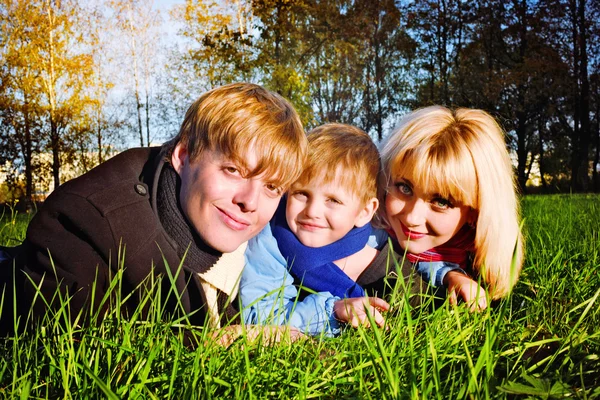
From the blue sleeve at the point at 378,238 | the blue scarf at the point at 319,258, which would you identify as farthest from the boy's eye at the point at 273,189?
the blue sleeve at the point at 378,238

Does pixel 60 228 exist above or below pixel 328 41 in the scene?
below

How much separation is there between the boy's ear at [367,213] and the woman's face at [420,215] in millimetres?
76

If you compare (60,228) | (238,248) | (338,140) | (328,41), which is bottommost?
(238,248)

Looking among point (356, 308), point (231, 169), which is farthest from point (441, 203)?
point (231, 169)

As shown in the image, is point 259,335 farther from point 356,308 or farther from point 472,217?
point 472,217

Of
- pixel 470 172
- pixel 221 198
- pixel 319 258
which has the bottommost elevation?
pixel 319 258

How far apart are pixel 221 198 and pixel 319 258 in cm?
68

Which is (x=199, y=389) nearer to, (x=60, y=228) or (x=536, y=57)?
(x=60, y=228)

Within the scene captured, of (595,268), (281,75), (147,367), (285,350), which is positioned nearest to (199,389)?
(147,367)

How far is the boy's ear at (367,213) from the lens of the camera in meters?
2.84

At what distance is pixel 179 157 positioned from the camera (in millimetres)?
2549

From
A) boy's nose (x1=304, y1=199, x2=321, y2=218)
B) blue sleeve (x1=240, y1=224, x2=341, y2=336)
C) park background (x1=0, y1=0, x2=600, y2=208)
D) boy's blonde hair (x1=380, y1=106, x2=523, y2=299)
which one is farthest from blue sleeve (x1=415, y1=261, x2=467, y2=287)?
park background (x1=0, y1=0, x2=600, y2=208)

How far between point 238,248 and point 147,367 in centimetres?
140

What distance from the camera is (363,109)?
92.6ft
